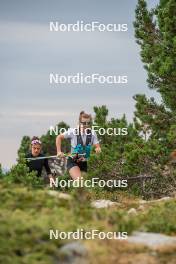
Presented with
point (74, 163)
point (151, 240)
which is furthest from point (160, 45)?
point (151, 240)

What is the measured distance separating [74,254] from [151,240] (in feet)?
2.98

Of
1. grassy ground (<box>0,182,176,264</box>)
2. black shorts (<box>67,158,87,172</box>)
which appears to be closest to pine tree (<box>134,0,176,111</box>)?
black shorts (<box>67,158,87,172</box>)

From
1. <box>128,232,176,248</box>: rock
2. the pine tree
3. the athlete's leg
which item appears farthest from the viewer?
the pine tree

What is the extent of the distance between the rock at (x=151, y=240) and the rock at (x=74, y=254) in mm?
643

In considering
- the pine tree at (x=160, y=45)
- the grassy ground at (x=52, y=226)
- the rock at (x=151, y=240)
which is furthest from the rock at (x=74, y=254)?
the pine tree at (x=160, y=45)

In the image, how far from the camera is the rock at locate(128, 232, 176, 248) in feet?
20.3

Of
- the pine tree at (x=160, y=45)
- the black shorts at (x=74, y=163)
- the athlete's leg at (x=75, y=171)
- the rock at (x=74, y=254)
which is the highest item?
the pine tree at (x=160, y=45)

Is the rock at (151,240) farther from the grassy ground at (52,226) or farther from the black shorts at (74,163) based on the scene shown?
the black shorts at (74,163)

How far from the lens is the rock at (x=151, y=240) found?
20.3 ft

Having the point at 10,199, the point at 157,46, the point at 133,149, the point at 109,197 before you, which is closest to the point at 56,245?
the point at 10,199

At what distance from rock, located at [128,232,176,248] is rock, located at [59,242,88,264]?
643 millimetres

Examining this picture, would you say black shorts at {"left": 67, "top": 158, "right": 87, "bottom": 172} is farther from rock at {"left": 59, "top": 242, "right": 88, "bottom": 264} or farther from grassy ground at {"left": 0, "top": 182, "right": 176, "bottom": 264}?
rock at {"left": 59, "top": 242, "right": 88, "bottom": 264}

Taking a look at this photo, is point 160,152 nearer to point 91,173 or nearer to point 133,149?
point 133,149

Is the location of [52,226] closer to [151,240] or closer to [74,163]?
[151,240]
